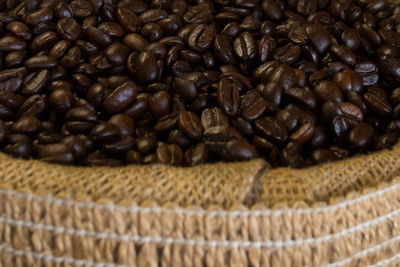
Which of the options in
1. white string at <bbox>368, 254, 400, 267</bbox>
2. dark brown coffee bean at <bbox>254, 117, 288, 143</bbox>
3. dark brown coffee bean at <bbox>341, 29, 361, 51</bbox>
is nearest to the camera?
white string at <bbox>368, 254, 400, 267</bbox>

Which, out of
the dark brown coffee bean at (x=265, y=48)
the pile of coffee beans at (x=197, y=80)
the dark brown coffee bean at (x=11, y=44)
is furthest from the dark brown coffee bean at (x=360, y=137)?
the dark brown coffee bean at (x=11, y=44)

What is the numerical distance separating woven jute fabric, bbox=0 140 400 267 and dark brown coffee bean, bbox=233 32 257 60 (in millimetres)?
454

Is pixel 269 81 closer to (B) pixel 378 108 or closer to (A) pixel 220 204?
(B) pixel 378 108

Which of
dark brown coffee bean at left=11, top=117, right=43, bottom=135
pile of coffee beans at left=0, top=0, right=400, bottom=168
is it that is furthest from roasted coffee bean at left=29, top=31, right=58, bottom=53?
dark brown coffee bean at left=11, top=117, right=43, bottom=135

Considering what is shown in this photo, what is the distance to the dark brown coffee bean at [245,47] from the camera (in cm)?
115

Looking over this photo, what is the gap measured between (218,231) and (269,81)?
1.63 feet

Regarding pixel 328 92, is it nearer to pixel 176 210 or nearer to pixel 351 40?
pixel 351 40

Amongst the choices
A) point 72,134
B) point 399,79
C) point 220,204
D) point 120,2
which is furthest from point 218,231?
point 120,2

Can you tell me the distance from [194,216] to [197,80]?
0.49 m

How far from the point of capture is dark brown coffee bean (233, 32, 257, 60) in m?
1.15

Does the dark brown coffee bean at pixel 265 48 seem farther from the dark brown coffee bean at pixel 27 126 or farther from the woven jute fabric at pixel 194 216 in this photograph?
the dark brown coffee bean at pixel 27 126

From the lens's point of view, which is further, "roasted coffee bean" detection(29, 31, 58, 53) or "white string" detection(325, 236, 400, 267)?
"roasted coffee bean" detection(29, 31, 58, 53)

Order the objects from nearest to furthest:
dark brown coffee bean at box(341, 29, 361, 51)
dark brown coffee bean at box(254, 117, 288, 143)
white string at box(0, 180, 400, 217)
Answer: white string at box(0, 180, 400, 217) → dark brown coffee bean at box(254, 117, 288, 143) → dark brown coffee bean at box(341, 29, 361, 51)

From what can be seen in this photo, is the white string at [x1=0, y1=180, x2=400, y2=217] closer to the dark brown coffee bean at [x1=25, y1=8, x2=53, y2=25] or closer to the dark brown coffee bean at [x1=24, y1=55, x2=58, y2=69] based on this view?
the dark brown coffee bean at [x1=24, y1=55, x2=58, y2=69]
